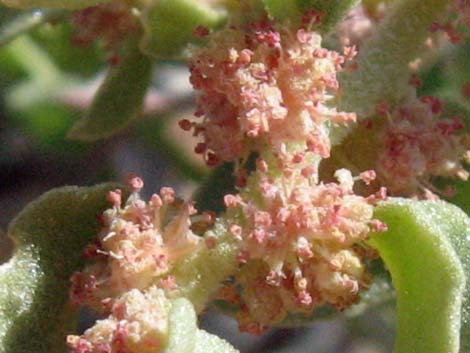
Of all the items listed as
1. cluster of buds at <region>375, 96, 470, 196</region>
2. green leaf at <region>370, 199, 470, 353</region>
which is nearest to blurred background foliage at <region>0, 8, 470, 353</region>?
cluster of buds at <region>375, 96, 470, 196</region>

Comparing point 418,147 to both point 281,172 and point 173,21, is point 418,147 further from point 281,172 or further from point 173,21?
point 173,21

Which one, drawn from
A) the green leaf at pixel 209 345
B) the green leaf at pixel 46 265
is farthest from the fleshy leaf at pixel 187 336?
the green leaf at pixel 46 265

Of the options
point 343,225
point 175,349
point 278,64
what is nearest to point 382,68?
point 278,64

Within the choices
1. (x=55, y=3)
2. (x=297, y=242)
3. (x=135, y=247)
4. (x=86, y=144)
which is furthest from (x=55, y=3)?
(x=86, y=144)

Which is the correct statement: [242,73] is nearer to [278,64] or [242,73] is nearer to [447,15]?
[278,64]

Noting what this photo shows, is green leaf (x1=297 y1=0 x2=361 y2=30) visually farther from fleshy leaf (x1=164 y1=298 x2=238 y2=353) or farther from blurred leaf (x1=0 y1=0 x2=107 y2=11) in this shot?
fleshy leaf (x1=164 y1=298 x2=238 y2=353)

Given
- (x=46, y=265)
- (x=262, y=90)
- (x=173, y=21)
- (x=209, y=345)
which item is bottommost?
(x=46, y=265)

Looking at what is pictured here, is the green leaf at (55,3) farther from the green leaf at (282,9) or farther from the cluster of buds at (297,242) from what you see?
the cluster of buds at (297,242)
